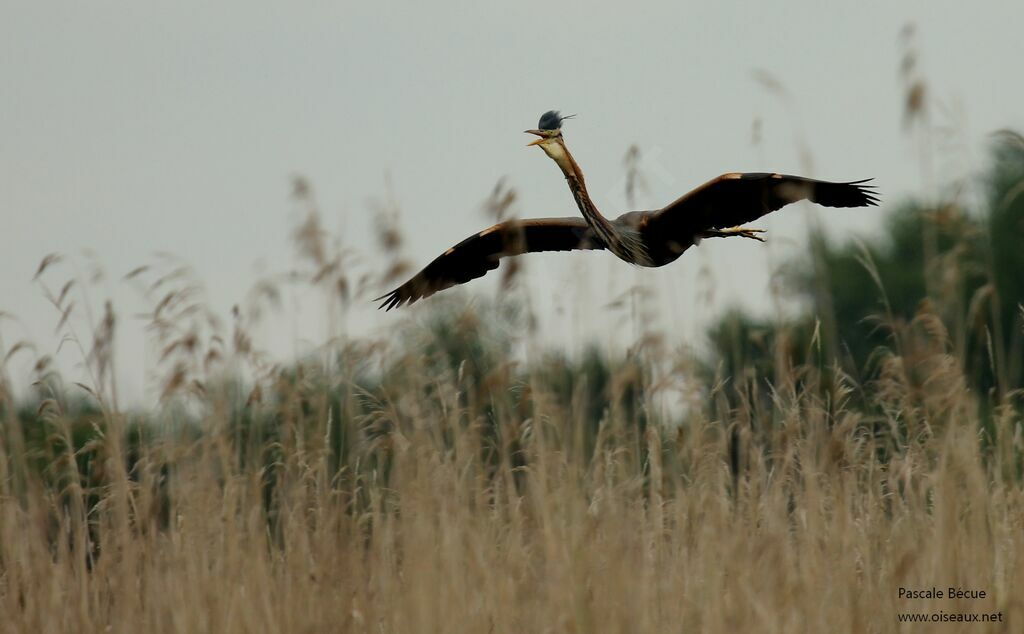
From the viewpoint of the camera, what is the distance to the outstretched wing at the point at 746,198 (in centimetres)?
539

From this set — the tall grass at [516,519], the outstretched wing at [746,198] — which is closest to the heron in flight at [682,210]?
the outstretched wing at [746,198]

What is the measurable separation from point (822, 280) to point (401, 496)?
136 centimetres

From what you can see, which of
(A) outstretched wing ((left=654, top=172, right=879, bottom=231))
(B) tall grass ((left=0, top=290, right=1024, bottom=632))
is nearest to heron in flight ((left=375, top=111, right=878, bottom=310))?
(A) outstretched wing ((left=654, top=172, right=879, bottom=231))

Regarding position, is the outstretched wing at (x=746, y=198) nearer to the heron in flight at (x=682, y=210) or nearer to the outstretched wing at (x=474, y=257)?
the heron in flight at (x=682, y=210)

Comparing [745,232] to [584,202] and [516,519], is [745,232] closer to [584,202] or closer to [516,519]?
[584,202]

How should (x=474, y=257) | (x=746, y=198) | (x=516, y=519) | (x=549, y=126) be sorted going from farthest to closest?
(x=474, y=257)
(x=746, y=198)
(x=549, y=126)
(x=516, y=519)

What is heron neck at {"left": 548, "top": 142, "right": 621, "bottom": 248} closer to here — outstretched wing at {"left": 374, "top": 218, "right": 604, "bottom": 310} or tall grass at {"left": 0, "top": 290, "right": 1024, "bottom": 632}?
outstretched wing at {"left": 374, "top": 218, "right": 604, "bottom": 310}

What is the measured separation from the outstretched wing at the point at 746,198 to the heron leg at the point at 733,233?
35mm

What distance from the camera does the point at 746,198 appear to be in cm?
580

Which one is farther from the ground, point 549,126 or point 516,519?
point 549,126

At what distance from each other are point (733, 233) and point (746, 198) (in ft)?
0.56

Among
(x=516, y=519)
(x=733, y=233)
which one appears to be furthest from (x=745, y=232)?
(x=516, y=519)

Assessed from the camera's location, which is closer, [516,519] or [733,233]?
[516,519]

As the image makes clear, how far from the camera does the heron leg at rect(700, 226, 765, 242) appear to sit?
5832 millimetres
